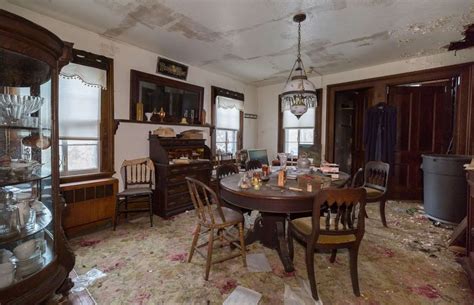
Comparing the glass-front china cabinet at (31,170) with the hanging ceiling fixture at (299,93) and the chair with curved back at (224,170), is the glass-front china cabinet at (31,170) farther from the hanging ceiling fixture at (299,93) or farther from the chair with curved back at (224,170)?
the hanging ceiling fixture at (299,93)

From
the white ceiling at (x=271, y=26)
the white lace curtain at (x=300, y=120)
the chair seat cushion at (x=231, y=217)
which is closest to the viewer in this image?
the chair seat cushion at (x=231, y=217)

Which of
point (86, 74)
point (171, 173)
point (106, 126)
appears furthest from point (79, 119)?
point (171, 173)

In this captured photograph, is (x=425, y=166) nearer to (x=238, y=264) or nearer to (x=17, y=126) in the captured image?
(x=238, y=264)

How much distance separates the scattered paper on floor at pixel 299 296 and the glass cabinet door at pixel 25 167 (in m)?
1.67

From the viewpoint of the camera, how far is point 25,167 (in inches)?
62.4

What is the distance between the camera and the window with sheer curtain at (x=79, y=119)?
2852mm

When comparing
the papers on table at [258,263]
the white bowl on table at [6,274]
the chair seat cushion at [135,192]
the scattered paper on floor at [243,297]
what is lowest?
the scattered paper on floor at [243,297]

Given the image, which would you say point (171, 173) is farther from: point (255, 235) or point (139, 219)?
point (255, 235)

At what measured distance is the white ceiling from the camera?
244cm

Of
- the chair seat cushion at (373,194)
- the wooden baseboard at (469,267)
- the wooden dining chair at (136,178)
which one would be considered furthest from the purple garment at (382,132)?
the wooden dining chair at (136,178)

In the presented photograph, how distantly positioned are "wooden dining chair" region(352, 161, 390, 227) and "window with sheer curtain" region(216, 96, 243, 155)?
2807 millimetres

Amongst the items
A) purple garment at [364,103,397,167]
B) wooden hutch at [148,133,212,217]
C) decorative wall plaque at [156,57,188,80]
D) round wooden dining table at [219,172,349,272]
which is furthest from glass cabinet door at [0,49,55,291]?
purple garment at [364,103,397,167]

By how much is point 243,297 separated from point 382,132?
4030mm

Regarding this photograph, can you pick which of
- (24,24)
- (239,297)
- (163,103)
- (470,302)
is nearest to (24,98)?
(24,24)
